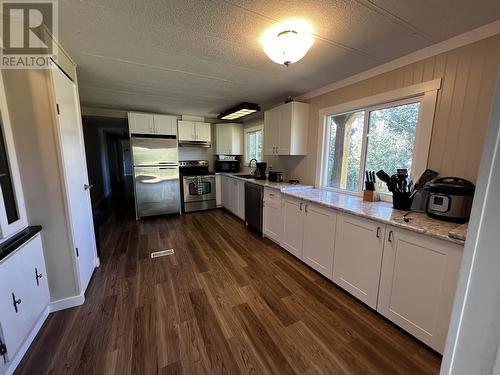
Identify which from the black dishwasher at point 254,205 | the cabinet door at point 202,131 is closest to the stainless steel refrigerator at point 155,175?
the cabinet door at point 202,131

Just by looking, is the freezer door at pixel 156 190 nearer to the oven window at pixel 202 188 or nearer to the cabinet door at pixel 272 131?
the oven window at pixel 202 188

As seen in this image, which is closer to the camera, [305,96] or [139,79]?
[139,79]

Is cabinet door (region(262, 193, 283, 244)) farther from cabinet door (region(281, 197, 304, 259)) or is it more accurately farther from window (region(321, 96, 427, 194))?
window (region(321, 96, 427, 194))

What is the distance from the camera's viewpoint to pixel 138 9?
4.62 feet

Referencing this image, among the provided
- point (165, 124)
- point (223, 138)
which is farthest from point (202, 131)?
point (165, 124)

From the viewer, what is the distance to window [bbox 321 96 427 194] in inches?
83.5

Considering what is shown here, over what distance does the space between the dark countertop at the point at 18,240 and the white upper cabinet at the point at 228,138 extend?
13.0ft

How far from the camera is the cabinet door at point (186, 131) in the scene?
4734mm

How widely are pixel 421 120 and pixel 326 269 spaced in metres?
1.77

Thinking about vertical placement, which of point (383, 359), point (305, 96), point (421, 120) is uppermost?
point (305, 96)

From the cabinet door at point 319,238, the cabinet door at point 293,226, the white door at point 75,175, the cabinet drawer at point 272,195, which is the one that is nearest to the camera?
the white door at point 75,175

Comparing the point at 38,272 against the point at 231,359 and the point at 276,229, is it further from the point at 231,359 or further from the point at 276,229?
the point at 276,229

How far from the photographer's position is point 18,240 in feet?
4.67

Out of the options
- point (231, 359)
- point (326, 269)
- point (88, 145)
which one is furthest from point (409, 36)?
point (88, 145)
